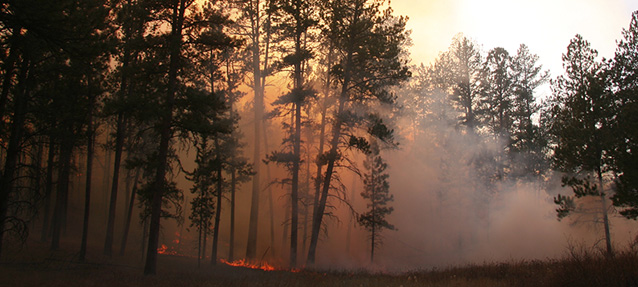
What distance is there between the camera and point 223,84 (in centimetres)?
Result: 2586

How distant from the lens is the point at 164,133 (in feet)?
44.1

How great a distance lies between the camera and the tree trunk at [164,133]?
42.8ft

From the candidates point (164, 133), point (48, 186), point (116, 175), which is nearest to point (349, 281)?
point (164, 133)

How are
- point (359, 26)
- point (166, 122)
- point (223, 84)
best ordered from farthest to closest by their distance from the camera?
point (223, 84), point (359, 26), point (166, 122)

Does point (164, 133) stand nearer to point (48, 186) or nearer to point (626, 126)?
point (48, 186)

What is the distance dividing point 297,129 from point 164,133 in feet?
28.5

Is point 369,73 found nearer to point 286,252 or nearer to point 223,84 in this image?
point 223,84

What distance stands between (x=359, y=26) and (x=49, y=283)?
16.0m

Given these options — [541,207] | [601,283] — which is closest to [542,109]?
[541,207]

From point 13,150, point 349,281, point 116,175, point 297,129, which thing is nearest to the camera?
point 13,150

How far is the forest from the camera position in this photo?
13.2 meters

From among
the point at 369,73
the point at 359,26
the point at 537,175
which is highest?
the point at 359,26

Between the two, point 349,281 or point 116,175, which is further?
point 116,175

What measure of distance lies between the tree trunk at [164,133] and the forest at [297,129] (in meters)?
0.07
